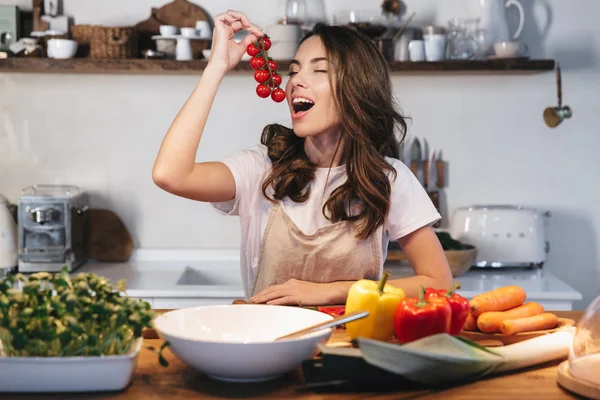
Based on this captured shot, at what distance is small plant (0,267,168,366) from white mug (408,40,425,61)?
233 centimetres

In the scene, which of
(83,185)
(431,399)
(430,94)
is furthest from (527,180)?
(431,399)

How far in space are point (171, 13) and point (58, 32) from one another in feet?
1.53

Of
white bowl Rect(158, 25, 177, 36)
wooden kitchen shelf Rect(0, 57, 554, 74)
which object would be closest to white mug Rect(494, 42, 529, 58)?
wooden kitchen shelf Rect(0, 57, 554, 74)

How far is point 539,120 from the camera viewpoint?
11.6ft

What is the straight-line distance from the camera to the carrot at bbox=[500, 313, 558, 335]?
1.55 meters

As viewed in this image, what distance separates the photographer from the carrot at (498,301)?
1608 mm

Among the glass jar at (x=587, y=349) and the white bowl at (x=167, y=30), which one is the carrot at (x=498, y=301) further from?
the white bowl at (x=167, y=30)

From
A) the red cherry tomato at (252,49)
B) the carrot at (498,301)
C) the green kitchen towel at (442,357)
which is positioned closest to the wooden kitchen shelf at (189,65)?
the red cherry tomato at (252,49)

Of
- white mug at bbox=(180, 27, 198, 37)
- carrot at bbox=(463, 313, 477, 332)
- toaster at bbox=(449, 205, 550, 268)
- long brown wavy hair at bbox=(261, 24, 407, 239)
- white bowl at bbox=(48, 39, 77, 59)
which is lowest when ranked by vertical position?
toaster at bbox=(449, 205, 550, 268)

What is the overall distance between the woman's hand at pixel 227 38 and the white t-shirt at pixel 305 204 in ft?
0.95

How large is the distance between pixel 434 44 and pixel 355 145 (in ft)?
4.33

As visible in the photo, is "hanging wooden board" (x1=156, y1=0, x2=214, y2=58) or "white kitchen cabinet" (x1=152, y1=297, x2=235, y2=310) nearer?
"white kitchen cabinet" (x1=152, y1=297, x2=235, y2=310)

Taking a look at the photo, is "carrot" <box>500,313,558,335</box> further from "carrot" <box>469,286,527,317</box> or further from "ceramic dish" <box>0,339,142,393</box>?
"ceramic dish" <box>0,339,142,393</box>

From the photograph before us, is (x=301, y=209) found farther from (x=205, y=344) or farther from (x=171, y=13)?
(x=171, y=13)
